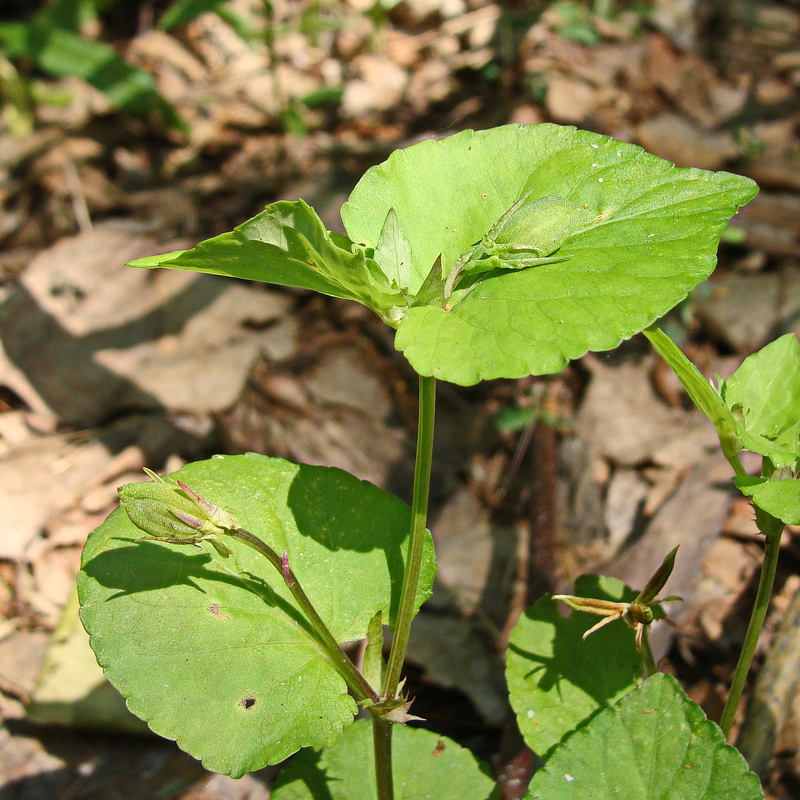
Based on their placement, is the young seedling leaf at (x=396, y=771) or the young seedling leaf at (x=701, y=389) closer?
the young seedling leaf at (x=701, y=389)

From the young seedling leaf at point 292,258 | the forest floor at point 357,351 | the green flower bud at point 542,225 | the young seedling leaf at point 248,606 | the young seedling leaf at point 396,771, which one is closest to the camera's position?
the young seedling leaf at point 292,258

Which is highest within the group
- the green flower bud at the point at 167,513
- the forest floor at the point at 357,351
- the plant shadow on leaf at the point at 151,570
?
the green flower bud at the point at 167,513

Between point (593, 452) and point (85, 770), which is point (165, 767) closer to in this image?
point (85, 770)

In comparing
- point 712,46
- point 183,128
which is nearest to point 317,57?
point 183,128

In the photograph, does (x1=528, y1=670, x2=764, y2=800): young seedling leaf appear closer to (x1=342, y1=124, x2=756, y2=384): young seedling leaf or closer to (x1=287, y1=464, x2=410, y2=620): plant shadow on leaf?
(x1=287, y1=464, x2=410, y2=620): plant shadow on leaf

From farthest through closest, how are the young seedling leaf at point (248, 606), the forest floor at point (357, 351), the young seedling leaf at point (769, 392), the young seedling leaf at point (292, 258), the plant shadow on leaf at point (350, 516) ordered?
the forest floor at point (357, 351) < the plant shadow on leaf at point (350, 516) < the young seedling leaf at point (769, 392) < the young seedling leaf at point (248, 606) < the young seedling leaf at point (292, 258)

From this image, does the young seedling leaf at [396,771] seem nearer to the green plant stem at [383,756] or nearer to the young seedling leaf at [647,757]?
the green plant stem at [383,756]

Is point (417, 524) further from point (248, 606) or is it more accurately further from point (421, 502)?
point (248, 606)

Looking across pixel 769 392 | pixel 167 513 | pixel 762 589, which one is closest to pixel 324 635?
pixel 167 513

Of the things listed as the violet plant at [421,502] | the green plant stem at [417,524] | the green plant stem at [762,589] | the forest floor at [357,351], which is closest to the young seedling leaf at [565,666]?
the violet plant at [421,502]
